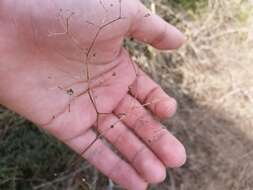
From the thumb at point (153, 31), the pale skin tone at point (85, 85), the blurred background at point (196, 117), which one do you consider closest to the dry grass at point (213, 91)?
the blurred background at point (196, 117)

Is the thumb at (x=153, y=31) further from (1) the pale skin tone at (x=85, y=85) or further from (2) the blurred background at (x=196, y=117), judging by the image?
(2) the blurred background at (x=196, y=117)

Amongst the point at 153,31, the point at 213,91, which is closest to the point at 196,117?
the point at 213,91

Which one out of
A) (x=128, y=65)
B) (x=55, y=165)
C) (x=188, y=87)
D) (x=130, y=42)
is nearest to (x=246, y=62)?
(x=188, y=87)

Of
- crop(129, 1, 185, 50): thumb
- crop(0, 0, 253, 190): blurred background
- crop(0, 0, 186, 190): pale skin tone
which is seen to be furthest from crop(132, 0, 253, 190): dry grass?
crop(129, 1, 185, 50): thumb

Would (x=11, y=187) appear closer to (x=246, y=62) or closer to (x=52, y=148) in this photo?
(x=52, y=148)

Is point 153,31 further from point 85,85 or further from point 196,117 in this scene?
point 196,117

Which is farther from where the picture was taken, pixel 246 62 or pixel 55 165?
pixel 246 62

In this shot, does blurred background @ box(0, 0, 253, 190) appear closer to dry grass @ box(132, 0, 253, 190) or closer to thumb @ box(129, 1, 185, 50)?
dry grass @ box(132, 0, 253, 190)
